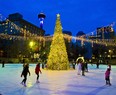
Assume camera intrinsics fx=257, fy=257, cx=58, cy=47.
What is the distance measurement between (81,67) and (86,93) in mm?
13507

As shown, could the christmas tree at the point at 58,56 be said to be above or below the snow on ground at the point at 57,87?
above

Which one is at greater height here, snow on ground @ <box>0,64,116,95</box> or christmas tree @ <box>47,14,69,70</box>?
christmas tree @ <box>47,14,69,70</box>

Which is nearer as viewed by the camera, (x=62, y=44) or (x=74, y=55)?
(x=62, y=44)

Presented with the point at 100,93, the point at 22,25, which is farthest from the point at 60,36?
the point at 22,25

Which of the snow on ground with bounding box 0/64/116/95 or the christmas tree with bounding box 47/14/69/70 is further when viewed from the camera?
the christmas tree with bounding box 47/14/69/70

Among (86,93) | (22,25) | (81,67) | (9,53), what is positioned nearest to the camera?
(86,93)

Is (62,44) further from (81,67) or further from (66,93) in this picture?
(66,93)

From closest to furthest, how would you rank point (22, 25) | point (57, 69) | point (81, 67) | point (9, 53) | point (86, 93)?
point (86, 93) → point (81, 67) → point (57, 69) → point (9, 53) → point (22, 25)

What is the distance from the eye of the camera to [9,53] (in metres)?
96.1

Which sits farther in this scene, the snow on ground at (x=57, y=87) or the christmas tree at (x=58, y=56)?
the christmas tree at (x=58, y=56)

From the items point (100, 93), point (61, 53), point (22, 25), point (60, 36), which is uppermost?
point (22, 25)

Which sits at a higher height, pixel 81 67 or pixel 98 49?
pixel 98 49

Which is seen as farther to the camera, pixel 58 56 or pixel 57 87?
pixel 58 56

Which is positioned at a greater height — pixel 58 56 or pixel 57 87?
pixel 58 56
